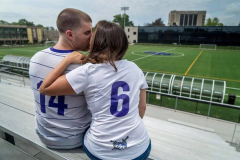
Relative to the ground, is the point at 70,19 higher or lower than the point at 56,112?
higher

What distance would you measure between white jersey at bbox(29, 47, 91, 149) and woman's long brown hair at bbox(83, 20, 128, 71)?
231 millimetres

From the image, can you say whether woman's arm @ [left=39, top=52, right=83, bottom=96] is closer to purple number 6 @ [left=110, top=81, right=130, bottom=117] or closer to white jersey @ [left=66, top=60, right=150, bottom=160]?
white jersey @ [left=66, top=60, right=150, bottom=160]

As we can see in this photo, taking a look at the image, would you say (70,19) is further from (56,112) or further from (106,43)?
(56,112)

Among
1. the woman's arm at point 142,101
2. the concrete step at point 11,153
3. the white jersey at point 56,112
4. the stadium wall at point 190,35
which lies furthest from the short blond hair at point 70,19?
the stadium wall at point 190,35

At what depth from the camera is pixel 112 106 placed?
47.1 inches

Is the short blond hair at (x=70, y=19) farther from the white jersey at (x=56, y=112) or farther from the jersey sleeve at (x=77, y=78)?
the jersey sleeve at (x=77, y=78)

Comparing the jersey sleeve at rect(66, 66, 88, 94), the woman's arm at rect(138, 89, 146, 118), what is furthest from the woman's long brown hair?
the woman's arm at rect(138, 89, 146, 118)

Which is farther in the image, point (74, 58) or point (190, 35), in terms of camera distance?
point (190, 35)

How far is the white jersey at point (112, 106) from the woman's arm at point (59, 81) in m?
0.06

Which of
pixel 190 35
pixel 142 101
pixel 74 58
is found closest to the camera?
pixel 74 58

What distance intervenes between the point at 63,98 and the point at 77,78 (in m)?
0.30

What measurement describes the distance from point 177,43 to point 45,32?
51.2 m

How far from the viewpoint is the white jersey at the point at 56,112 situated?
1330 millimetres

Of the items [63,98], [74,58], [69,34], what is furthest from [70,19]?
[63,98]
